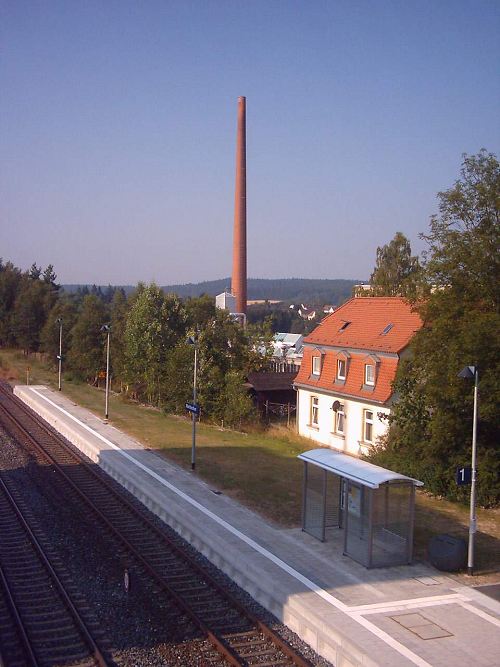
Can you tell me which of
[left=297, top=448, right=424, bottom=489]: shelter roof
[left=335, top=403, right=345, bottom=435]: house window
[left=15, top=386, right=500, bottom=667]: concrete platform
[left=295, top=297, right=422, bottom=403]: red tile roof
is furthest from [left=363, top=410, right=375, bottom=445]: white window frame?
[left=297, top=448, right=424, bottom=489]: shelter roof

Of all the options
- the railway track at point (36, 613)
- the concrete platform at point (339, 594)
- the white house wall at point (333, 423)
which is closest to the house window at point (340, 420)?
the white house wall at point (333, 423)

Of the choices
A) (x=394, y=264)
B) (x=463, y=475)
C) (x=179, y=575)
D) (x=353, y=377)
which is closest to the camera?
(x=179, y=575)

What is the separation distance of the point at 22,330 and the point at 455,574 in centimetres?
6097

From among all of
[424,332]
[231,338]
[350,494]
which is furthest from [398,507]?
[231,338]

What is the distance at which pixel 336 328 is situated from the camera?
3284cm

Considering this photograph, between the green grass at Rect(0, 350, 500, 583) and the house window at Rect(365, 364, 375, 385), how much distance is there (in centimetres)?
370

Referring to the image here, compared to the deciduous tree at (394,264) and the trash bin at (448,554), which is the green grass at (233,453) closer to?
the trash bin at (448,554)

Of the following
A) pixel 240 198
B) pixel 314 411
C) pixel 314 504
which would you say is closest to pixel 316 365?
pixel 314 411

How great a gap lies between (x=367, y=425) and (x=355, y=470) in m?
13.8

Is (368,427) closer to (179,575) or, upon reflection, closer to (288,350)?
(179,575)

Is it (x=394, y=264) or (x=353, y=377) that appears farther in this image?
(x=394, y=264)

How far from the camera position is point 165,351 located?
136 ft

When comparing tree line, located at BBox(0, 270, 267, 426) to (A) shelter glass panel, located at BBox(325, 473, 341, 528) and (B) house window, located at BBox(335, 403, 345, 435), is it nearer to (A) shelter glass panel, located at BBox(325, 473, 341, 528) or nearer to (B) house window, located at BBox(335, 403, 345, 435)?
(B) house window, located at BBox(335, 403, 345, 435)

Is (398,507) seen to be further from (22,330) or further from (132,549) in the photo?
(22,330)
